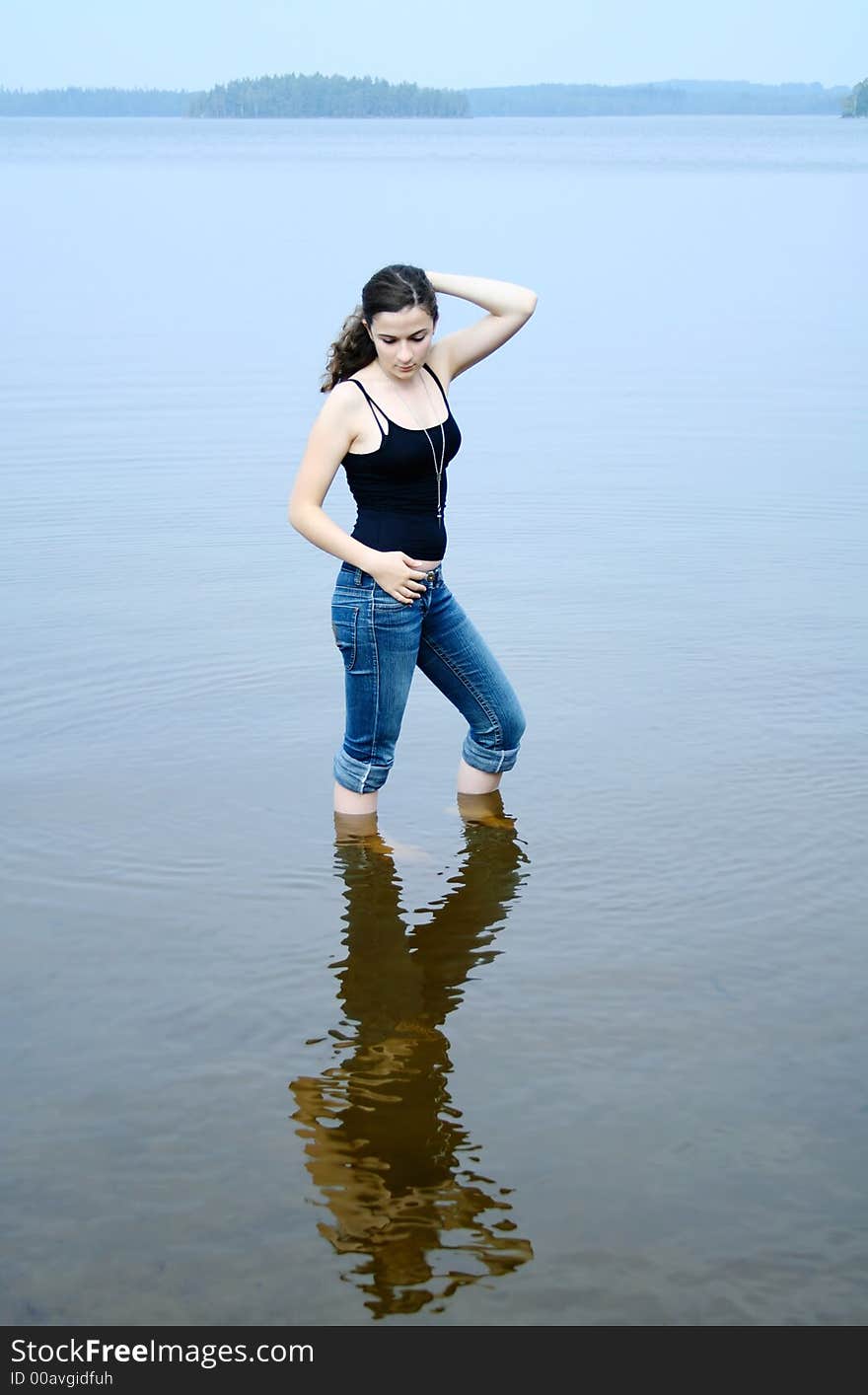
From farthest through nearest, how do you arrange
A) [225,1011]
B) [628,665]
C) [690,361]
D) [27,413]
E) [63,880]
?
[690,361], [27,413], [628,665], [63,880], [225,1011]

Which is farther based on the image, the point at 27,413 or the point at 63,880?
the point at 27,413

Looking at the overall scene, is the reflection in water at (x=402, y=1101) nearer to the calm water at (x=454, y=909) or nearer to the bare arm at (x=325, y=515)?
the calm water at (x=454, y=909)

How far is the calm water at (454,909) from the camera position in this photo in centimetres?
372

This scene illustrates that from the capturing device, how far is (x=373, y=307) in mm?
5164

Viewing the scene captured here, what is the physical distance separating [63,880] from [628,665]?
339 centimetres

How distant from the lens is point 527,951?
525 cm

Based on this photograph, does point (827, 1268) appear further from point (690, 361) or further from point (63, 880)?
point (690, 361)

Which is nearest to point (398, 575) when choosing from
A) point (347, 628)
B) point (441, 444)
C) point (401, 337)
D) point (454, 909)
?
point (347, 628)

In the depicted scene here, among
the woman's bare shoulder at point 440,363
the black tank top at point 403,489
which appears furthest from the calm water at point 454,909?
the woman's bare shoulder at point 440,363

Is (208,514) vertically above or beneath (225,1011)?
above

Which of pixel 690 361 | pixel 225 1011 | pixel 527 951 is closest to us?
pixel 225 1011

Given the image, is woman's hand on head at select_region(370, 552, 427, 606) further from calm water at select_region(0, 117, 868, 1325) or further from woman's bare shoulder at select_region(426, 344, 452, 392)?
calm water at select_region(0, 117, 868, 1325)

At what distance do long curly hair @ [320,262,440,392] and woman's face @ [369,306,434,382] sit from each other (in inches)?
0.9

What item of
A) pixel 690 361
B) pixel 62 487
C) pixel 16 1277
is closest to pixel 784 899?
pixel 16 1277
